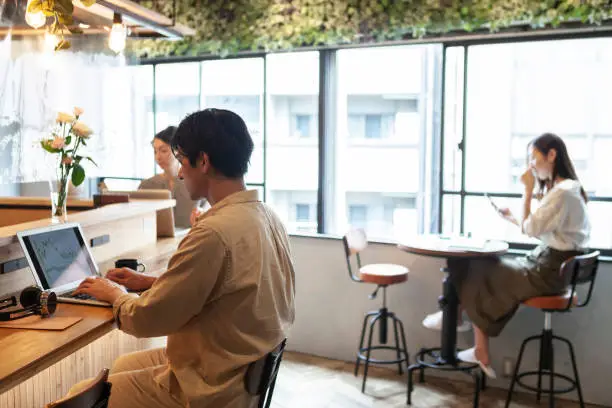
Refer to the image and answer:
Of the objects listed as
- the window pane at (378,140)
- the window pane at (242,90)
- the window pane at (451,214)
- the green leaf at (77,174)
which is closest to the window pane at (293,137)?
the window pane at (242,90)

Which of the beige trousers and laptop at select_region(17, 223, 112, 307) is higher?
laptop at select_region(17, 223, 112, 307)

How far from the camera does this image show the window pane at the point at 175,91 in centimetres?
567

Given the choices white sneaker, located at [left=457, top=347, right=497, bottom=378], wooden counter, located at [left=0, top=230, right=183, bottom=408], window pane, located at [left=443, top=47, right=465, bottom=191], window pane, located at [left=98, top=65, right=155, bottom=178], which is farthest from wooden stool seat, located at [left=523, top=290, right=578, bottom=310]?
window pane, located at [left=98, top=65, right=155, bottom=178]

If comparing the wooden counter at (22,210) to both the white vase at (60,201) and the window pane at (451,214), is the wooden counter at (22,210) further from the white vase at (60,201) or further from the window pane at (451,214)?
the window pane at (451,214)

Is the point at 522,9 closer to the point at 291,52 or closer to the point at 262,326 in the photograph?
the point at 291,52

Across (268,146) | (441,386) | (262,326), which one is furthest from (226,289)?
(268,146)

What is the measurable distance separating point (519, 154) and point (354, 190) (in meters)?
1.29

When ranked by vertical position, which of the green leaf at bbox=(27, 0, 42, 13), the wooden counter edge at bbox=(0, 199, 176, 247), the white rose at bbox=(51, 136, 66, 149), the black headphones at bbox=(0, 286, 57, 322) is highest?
the green leaf at bbox=(27, 0, 42, 13)

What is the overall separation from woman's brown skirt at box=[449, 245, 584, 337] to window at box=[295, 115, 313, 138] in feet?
5.84

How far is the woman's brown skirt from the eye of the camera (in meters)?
3.89

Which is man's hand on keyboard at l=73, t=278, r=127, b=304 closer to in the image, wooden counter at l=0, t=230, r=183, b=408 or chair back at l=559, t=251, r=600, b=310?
wooden counter at l=0, t=230, r=183, b=408

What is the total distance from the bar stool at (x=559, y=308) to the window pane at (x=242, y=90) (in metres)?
2.48

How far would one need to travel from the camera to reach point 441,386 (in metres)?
4.39

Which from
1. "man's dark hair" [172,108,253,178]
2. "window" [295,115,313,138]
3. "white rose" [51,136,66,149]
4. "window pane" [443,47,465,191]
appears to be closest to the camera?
"man's dark hair" [172,108,253,178]
